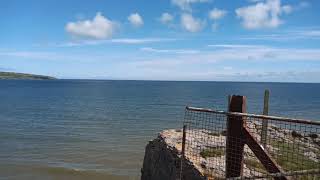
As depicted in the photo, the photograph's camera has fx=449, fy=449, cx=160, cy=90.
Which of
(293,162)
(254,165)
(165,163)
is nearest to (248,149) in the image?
(254,165)

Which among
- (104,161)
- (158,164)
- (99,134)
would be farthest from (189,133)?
(99,134)

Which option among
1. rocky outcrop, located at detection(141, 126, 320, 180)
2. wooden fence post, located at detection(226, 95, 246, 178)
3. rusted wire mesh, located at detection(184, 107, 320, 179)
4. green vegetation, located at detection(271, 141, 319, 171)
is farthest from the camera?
green vegetation, located at detection(271, 141, 319, 171)

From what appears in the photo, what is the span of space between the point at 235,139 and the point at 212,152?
326 cm

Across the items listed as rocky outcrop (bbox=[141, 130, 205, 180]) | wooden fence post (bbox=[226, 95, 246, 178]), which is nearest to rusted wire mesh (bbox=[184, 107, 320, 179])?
wooden fence post (bbox=[226, 95, 246, 178])

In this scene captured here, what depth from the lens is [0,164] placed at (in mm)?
22328

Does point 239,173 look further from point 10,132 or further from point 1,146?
point 10,132

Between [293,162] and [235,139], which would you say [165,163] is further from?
[235,139]

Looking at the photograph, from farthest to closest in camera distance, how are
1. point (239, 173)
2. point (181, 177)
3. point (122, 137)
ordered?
point (122, 137) → point (181, 177) → point (239, 173)

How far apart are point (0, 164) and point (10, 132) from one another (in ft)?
42.1

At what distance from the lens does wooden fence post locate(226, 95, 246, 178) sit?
28.5 feet

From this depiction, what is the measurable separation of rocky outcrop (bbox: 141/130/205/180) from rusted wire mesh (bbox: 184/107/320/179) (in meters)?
0.21

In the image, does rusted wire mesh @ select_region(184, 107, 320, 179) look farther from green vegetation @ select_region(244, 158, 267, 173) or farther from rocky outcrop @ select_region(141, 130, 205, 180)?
A: rocky outcrop @ select_region(141, 130, 205, 180)

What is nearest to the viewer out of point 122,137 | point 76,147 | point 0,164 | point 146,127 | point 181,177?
point 181,177

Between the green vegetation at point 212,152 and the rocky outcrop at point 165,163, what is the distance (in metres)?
0.66
